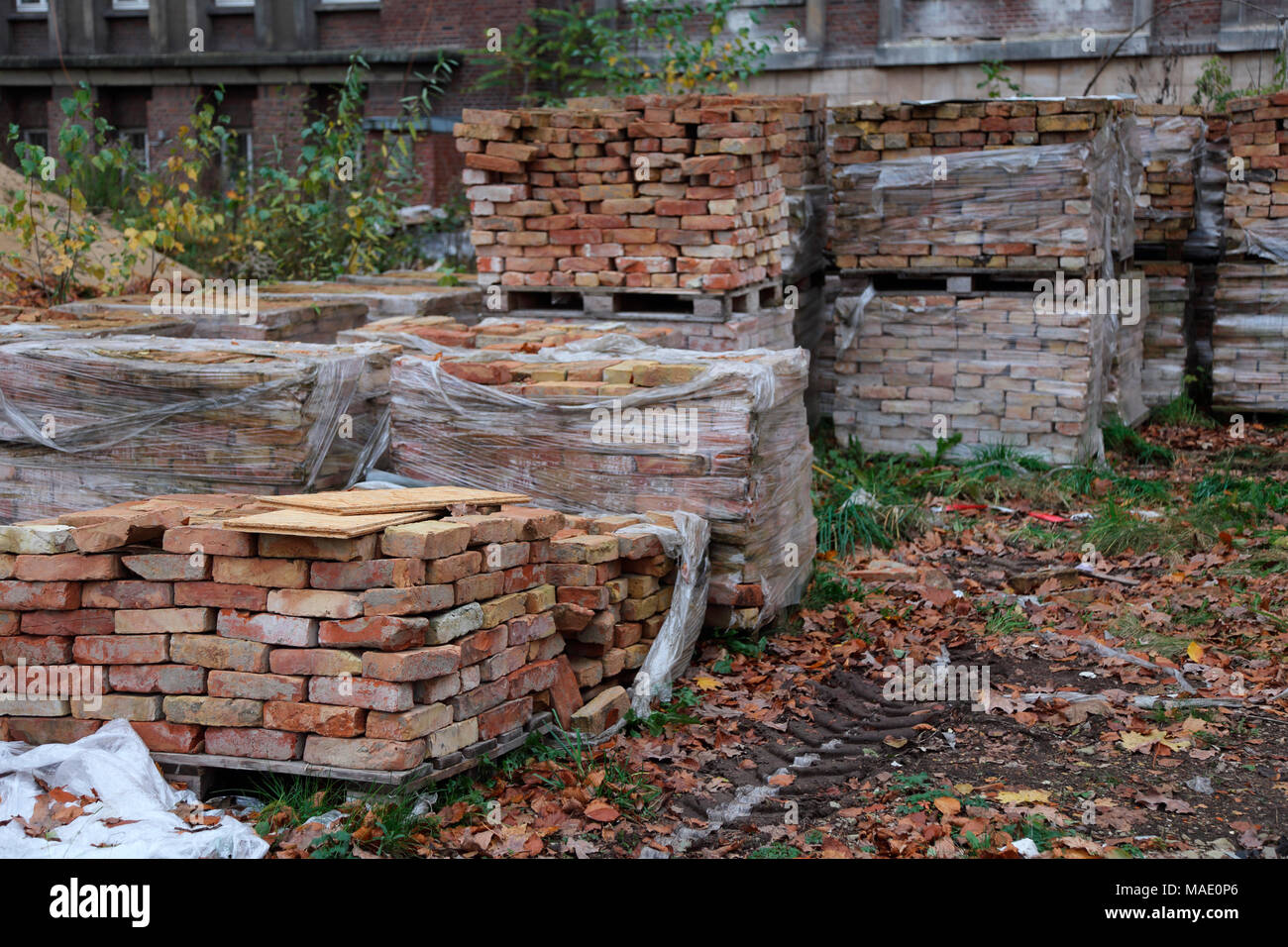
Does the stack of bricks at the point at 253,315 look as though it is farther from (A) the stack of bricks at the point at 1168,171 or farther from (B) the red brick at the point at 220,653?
(A) the stack of bricks at the point at 1168,171

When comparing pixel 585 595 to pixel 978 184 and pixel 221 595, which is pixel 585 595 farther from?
→ pixel 978 184

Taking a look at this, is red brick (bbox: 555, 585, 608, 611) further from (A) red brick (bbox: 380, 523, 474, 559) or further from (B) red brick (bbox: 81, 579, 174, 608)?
(B) red brick (bbox: 81, 579, 174, 608)

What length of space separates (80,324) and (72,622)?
3.45 m

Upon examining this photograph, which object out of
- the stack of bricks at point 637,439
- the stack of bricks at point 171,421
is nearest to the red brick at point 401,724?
the stack of bricks at point 637,439

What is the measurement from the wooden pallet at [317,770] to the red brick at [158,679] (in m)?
0.23

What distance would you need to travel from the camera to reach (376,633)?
14.4 feet

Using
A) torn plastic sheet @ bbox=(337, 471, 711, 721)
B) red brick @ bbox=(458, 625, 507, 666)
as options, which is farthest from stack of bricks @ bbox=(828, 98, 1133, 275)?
red brick @ bbox=(458, 625, 507, 666)

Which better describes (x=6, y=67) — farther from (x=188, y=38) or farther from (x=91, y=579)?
(x=91, y=579)

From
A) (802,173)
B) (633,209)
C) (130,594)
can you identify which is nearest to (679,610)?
(130,594)

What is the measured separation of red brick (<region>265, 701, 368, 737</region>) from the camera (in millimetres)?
4449

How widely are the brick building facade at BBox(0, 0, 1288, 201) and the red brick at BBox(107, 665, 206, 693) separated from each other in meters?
11.6

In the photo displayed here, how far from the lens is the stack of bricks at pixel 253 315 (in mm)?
8273


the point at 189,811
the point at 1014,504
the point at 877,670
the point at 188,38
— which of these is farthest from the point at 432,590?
the point at 188,38

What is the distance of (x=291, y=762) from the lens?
4527 millimetres
